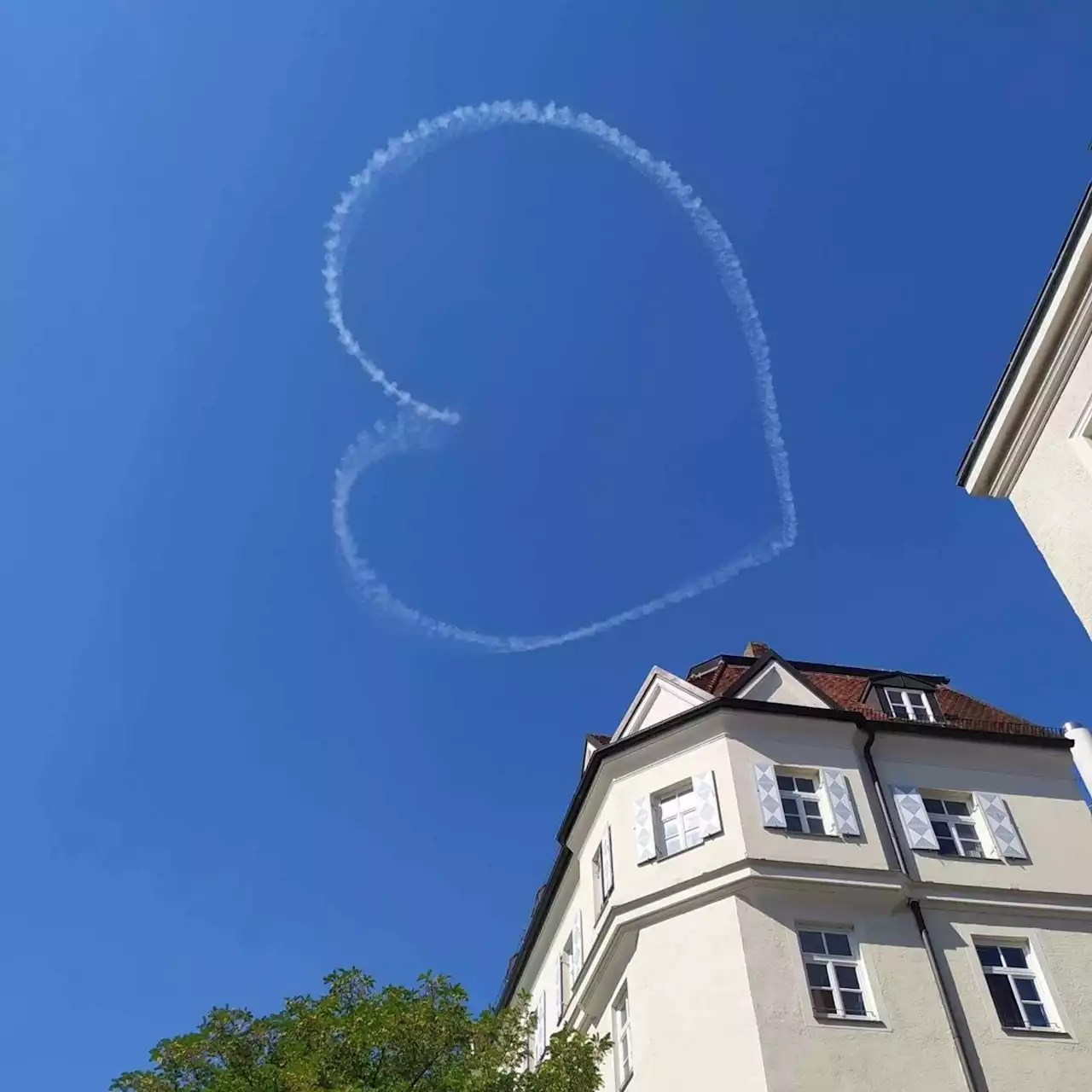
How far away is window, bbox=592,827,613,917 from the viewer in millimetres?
26078

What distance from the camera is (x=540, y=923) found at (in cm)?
3338

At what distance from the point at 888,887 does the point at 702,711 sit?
602 cm

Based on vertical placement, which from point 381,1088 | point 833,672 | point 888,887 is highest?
point 833,672

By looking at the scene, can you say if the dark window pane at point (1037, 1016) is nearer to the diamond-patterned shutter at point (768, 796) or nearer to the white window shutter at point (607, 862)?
the diamond-patterned shutter at point (768, 796)

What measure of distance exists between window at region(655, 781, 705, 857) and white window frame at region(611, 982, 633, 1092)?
3350 millimetres

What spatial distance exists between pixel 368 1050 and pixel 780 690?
13.7m

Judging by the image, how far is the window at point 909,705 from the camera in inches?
1129

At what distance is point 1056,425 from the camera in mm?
15758

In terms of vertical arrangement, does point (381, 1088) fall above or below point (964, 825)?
below

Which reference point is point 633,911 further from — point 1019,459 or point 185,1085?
point 1019,459

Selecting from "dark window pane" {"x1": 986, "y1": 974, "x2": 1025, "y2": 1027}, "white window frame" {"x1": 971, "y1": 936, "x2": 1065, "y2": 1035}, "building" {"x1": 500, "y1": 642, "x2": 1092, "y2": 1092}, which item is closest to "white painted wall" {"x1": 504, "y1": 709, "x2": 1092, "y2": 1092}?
"building" {"x1": 500, "y1": 642, "x2": 1092, "y2": 1092}

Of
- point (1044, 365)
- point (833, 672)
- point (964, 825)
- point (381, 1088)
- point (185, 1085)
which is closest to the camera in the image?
point (1044, 365)

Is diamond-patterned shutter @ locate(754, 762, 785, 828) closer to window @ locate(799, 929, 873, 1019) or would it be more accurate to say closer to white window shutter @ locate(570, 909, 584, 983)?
window @ locate(799, 929, 873, 1019)

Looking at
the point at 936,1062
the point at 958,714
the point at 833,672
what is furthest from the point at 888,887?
the point at 833,672
